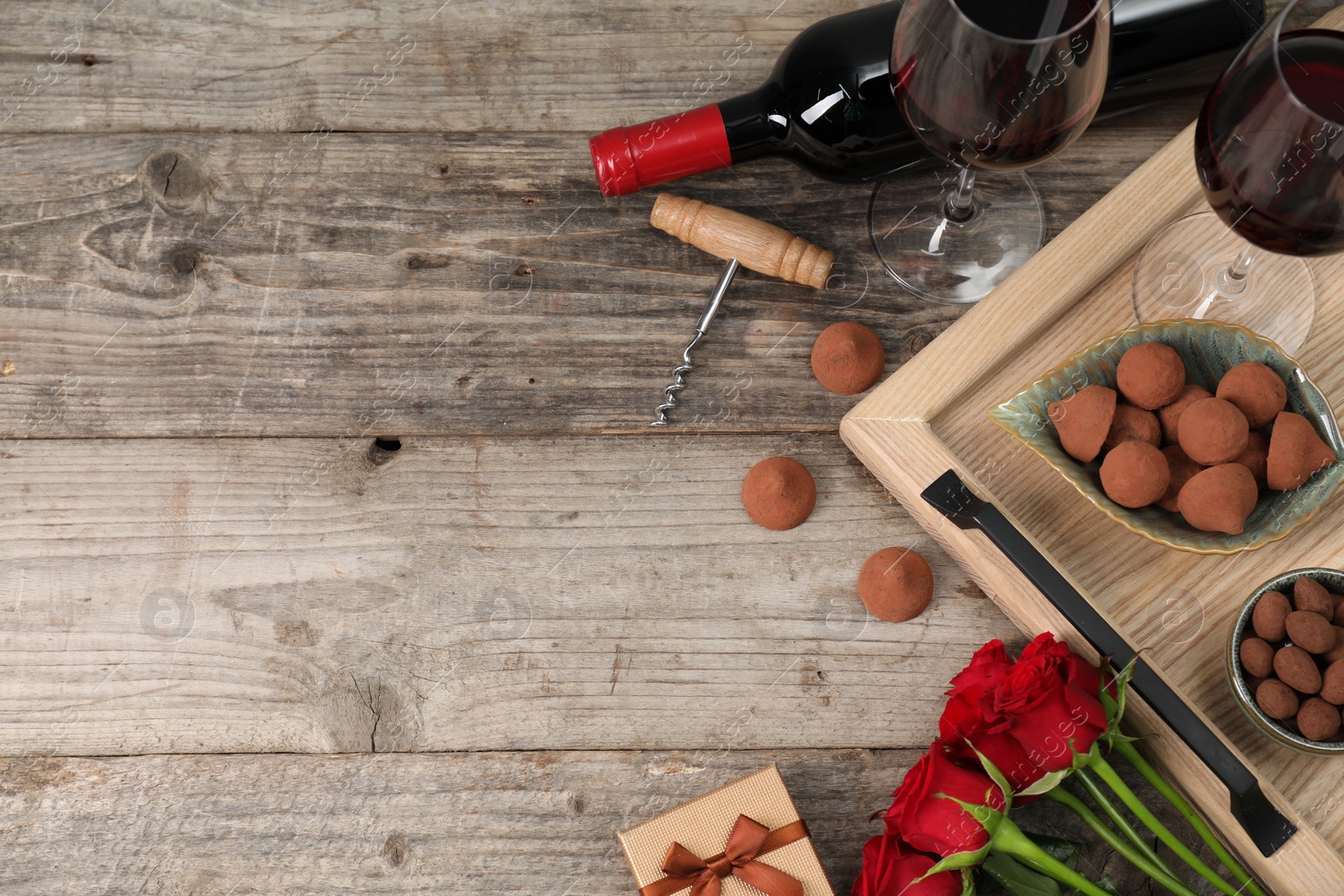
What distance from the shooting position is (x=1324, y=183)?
555mm

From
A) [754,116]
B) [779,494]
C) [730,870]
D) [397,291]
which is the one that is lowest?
[730,870]

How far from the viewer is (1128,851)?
0.65 meters

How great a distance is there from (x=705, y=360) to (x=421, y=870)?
513 millimetres

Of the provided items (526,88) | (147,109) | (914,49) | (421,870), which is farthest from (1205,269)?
(147,109)

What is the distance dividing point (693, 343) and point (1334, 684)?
21.5 inches

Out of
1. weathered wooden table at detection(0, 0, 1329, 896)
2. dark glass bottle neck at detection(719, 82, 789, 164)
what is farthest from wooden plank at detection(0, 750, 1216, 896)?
dark glass bottle neck at detection(719, 82, 789, 164)

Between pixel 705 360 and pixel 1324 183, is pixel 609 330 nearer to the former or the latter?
pixel 705 360

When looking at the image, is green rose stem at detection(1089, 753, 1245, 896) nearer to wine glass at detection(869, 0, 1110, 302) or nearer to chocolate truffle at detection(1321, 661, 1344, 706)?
chocolate truffle at detection(1321, 661, 1344, 706)

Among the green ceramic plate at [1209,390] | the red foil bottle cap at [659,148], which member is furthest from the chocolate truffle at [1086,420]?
the red foil bottle cap at [659,148]

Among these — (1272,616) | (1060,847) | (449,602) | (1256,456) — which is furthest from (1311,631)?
(449,602)

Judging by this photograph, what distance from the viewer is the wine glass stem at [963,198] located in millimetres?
790

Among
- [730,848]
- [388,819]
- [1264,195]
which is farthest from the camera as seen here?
[388,819]

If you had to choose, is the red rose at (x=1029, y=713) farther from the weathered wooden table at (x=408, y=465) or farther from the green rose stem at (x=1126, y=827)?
the weathered wooden table at (x=408, y=465)

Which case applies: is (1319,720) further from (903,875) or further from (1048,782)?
(903,875)
